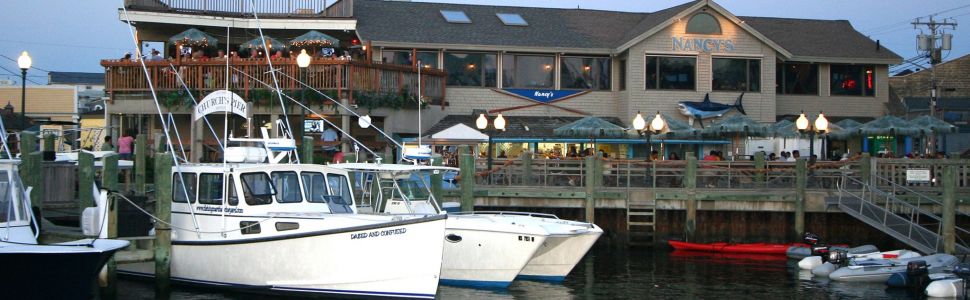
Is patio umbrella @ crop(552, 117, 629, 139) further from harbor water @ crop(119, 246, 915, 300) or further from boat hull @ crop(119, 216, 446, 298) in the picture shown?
boat hull @ crop(119, 216, 446, 298)

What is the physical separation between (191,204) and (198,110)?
211cm

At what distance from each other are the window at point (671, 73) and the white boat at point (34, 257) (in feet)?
76.7

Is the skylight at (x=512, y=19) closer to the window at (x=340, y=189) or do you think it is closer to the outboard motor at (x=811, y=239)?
the outboard motor at (x=811, y=239)

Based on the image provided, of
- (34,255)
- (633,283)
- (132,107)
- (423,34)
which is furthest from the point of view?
(423,34)

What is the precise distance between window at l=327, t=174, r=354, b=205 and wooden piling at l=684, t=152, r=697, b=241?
958 cm

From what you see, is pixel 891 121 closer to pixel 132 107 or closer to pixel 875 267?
pixel 875 267

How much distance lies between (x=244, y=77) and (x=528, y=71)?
10226mm

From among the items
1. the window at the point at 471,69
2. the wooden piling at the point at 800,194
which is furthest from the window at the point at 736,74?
the wooden piling at the point at 800,194

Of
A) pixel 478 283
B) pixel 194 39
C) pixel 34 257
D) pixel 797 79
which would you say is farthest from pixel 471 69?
pixel 34 257

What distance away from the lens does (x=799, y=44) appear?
42.0 metres

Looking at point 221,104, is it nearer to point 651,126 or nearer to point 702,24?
point 651,126

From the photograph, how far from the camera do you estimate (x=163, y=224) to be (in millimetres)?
20766

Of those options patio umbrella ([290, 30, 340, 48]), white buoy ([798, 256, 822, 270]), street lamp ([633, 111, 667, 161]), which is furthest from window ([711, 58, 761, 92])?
white buoy ([798, 256, 822, 270])

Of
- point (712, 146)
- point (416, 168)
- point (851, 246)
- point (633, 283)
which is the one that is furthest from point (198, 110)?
point (712, 146)
